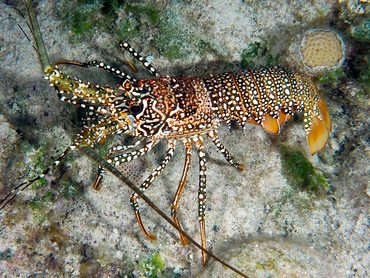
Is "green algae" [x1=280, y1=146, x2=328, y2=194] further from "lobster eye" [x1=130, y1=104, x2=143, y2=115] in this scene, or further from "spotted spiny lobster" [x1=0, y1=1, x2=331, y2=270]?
"lobster eye" [x1=130, y1=104, x2=143, y2=115]

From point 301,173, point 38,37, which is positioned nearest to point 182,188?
point 301,173

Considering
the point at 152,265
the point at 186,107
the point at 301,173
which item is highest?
the point at 186,107

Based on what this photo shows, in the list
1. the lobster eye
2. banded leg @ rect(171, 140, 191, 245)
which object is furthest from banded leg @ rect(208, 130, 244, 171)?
the lobster eye

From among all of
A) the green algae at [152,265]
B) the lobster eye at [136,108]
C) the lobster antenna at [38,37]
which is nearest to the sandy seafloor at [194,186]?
the green algae at [152,265]

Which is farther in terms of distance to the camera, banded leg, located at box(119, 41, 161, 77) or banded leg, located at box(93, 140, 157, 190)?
banded leg, located at box(119, 41, 161, 77)

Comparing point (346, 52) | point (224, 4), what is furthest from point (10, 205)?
point (346, 52)

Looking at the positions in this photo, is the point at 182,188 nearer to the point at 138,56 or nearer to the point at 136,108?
the point at 136,108

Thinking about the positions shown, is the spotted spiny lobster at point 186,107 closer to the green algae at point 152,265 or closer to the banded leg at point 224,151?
the banded leg at point 224,151
